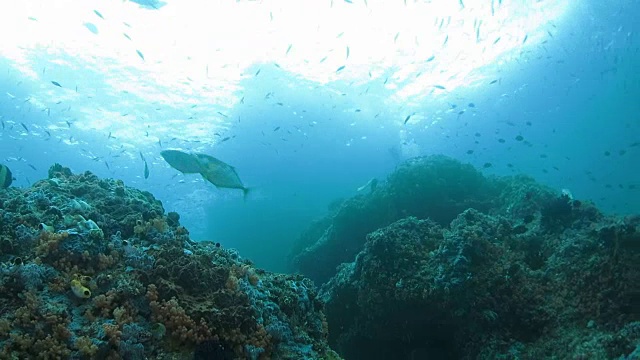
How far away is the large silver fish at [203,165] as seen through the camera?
6832 millimetres

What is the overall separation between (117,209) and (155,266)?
8.71 ft

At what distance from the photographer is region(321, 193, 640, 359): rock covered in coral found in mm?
5949

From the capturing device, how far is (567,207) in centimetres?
873

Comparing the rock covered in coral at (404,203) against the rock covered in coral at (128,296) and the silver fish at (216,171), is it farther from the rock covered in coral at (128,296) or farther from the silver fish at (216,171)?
the silver fish at (216,171)

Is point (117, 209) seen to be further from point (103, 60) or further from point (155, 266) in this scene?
point (103, 60)

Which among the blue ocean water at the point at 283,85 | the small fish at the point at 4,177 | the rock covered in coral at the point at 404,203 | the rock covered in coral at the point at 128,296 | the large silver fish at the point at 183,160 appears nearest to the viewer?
the rock covered in coral at the point at 128,296

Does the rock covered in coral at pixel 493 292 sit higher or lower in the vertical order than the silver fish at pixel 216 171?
higher

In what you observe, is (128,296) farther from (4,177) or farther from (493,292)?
(493,292)

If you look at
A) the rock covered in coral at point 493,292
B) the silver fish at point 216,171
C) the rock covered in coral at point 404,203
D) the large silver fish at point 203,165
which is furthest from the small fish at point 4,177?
the rock covered in coral at point 404,203

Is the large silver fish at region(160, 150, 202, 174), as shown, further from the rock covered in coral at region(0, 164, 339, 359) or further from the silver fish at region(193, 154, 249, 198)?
the rock covered in coral at region(0, 164, 339, 359)

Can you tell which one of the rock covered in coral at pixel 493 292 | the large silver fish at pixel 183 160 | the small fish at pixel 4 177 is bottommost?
the small fish at pixel 4 177

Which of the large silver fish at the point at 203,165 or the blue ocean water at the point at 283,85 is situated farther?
the blue ocean water at the point at 283,85

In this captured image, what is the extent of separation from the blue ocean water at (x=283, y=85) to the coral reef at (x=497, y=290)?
9.36m

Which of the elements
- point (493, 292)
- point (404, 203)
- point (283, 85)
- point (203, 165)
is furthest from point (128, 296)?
point (283, 85)
